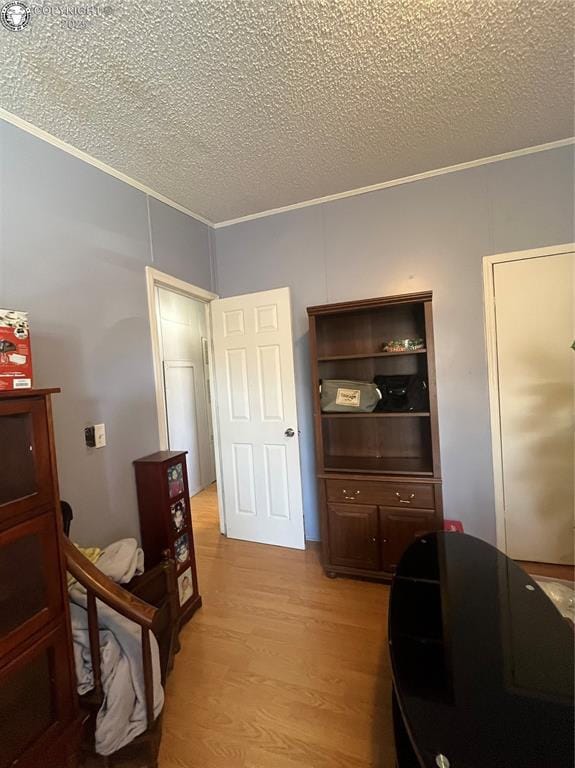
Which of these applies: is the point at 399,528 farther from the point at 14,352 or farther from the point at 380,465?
the point at 14,352

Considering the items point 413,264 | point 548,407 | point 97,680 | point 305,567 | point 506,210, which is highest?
point 506,210

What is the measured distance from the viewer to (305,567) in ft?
8.28

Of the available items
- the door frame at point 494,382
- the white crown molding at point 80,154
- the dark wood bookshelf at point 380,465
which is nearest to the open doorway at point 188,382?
the white crown molding at point 80,154

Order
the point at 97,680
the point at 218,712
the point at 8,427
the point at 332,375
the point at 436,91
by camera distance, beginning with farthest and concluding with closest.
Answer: the point at 332,375 < the point at 436,91 < the point at 218,712 < the point at 97,680 < the point at 8,427

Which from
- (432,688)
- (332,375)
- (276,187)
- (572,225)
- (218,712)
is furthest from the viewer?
(332,375)

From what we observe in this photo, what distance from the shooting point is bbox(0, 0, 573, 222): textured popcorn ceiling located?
4.26 feet

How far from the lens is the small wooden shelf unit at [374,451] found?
2176 millimetres

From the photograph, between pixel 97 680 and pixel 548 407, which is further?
pixel 548 407

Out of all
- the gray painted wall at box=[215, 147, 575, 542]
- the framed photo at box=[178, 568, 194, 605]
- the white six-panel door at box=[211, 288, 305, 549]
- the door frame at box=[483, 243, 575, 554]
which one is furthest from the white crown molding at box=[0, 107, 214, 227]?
the framed photo at box=[178, 568, 194, 605]

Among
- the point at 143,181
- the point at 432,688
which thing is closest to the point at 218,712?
the point at 432,688

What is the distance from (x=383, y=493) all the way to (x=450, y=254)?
1764mm

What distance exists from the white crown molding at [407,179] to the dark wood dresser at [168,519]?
6.85 ft

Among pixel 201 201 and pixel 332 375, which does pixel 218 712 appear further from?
pixel 201 201

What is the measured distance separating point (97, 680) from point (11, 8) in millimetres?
2409
